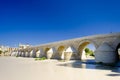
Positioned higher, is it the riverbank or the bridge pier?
the bridge pier

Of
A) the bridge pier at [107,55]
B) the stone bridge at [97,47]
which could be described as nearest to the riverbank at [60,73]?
the bridge pier at [107,55]

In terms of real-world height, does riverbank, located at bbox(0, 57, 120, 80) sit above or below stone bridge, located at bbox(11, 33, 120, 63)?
below

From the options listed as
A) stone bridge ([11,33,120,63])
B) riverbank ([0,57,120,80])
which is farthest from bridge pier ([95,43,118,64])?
riverbank ([0,57,120,80])

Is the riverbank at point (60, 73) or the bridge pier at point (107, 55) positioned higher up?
the bridge pier at point (107, 55)

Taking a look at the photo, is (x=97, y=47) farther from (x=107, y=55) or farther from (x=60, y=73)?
(x=60, y=73)

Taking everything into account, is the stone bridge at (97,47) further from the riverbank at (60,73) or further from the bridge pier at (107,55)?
the riverbank at (60,73)

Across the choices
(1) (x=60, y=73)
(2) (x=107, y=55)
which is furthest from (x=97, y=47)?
(1) (x=60, y=73)

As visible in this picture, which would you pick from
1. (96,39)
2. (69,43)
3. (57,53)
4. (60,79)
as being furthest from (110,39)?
(57,53)

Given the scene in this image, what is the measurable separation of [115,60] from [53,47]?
698 inches

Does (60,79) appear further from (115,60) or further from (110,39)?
(110,39)

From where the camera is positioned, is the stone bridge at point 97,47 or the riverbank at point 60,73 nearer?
the riverbank at point 60,73

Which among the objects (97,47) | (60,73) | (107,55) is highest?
(97,47)

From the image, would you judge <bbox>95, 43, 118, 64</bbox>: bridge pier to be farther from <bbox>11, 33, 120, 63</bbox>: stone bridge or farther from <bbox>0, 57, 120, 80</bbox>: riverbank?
<bbox>0, 57, 120, 80</bbox>: riverbank

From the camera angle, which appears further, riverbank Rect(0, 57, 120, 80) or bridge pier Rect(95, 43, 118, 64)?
bridge pier Rect(95, 43, 118, 64)
